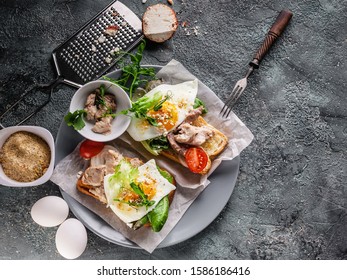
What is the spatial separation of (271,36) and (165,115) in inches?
32.7

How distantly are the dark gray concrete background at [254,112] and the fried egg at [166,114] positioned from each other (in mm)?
272

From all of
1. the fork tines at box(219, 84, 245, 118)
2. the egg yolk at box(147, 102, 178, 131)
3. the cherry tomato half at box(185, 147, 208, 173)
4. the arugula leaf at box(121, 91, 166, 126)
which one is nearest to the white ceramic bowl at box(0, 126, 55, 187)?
the arugula leaf at box(121, 91, 166, 126)

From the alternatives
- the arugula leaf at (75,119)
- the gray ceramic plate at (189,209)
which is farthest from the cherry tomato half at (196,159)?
the arugula leaf at (75,119)

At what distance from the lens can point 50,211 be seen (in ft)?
9.45

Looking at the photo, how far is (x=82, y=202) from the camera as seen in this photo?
111 inches

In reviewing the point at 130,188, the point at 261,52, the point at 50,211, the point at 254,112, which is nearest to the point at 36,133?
the point at 50,211

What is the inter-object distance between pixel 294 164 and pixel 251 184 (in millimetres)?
294

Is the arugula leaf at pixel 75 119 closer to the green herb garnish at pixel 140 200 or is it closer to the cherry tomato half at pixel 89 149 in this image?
the cherry tomato half at pixel 89 149

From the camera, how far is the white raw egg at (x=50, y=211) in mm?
2879

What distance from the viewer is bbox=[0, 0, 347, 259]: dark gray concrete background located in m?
2.97

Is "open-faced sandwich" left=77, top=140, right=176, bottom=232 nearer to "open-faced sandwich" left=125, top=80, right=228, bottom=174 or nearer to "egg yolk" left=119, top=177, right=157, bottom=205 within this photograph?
"egg yolk" left=119, top=177, right=157, bottom=205

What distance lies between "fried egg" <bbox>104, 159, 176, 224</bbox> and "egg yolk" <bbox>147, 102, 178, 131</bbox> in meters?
0.29

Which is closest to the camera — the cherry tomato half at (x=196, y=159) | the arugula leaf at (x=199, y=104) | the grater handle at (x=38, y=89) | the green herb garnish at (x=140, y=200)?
the green herb garnish at (x=140, y=200)

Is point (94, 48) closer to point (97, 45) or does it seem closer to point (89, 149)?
point (97, 45)
